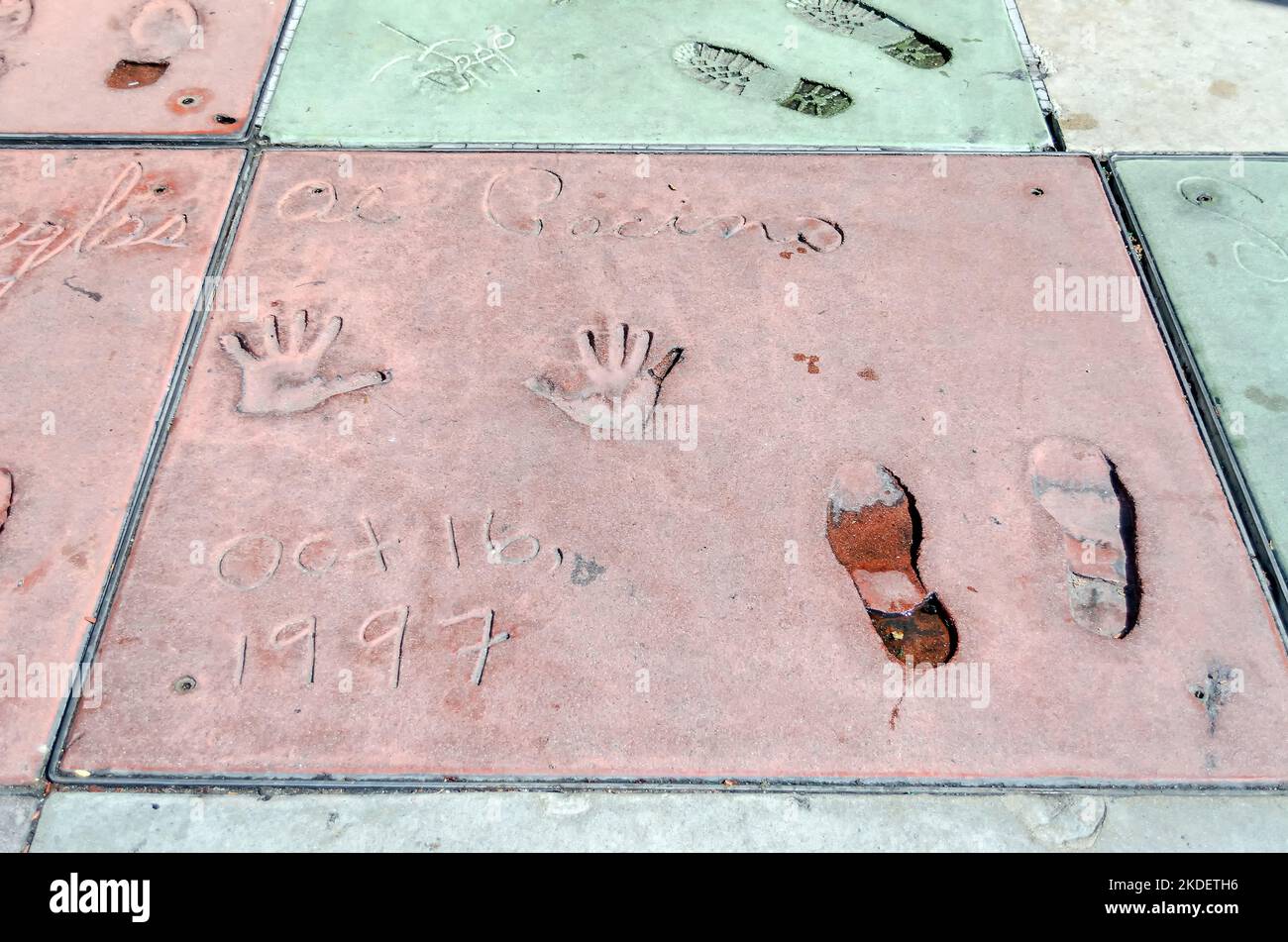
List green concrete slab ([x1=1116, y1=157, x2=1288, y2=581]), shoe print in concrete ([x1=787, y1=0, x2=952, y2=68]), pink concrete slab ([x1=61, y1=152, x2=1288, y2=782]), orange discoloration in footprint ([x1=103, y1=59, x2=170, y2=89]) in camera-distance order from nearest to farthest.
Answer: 1. pink concrete slab ([x1=61, y1=152, x2=1288, y2=782])
2. green concrete slab ([x1=1116, y1=157, x2=1288, y2=581])
3. orange discoloration in footprint ([x1=103, y1=59, x2=170, y2=89])
4. shoe print in concrete ([x1=787, y1=0, x2=952, y2=68])

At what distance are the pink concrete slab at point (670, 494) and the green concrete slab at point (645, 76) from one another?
0.65 ft

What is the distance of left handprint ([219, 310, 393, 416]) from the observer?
2.54m

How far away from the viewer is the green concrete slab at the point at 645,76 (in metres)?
3.25

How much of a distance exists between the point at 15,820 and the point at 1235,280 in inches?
131

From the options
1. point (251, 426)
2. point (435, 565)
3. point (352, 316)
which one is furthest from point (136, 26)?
point (435, 565)

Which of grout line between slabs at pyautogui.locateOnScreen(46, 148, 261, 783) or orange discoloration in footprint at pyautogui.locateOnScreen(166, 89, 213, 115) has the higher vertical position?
orange discoloration in footprint at pyautogui.locateOnScreen(166, 89, 213, 115)

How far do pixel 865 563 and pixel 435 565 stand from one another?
0.99 metres

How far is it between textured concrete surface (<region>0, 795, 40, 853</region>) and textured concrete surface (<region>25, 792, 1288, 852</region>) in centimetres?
3

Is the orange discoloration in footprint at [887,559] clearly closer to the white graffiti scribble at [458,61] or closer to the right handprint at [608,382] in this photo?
the right handprint at [608,382]

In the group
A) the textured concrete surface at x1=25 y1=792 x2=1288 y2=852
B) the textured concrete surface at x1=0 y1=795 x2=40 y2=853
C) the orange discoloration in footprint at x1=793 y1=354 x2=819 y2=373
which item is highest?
the orange discoloration in footprint at x1=793 y1=354 x2=819 y2=373
